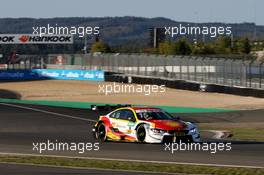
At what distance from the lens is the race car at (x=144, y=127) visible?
22.3 m

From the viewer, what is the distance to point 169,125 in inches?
883

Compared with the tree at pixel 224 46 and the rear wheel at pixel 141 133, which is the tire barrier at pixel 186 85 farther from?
the tree at pixel 224 46

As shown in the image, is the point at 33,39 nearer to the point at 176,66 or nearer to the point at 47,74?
the point at 47,74

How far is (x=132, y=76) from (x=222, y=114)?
24.7m

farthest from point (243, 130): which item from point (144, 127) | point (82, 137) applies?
point (144, 127)

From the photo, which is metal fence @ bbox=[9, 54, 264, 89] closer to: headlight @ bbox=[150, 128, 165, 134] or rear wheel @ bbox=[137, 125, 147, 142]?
rear wheel @ bbox=[137, 125, 147, 142]

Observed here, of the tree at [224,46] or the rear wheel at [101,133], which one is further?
the tree at [224,46]

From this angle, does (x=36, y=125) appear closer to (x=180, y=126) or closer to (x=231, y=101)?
(x=180, y=126)

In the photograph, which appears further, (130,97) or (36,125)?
(130,97)

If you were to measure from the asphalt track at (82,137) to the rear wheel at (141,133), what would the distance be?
0.37 metres

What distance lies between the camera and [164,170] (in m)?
15.8

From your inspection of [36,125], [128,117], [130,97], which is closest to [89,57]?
[130,97]
